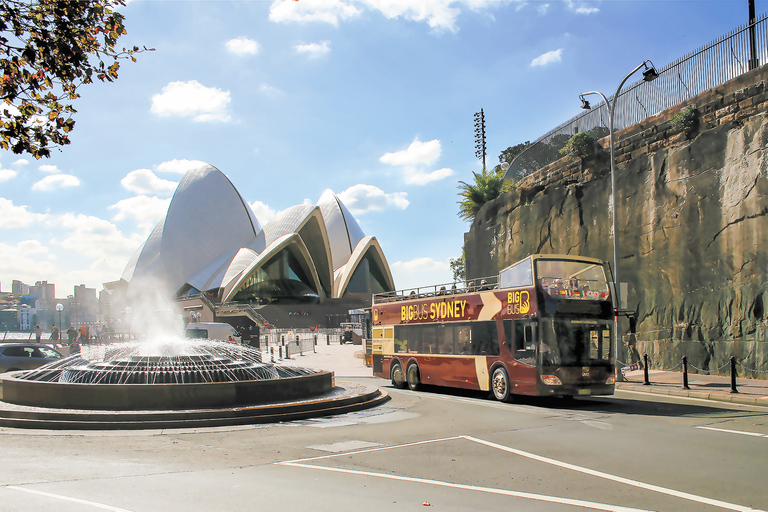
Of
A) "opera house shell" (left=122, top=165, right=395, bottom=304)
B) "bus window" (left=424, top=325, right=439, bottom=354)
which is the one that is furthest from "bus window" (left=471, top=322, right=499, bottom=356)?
"opera house shell" (left=122, top=165, right=395, bottom=304)

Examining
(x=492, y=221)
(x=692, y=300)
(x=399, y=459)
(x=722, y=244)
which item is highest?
(x=492, y=221)

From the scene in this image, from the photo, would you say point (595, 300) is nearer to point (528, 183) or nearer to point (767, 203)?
point (767, 203)

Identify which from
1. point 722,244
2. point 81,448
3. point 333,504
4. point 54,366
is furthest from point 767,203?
point 54,366

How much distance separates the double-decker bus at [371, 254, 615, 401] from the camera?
42.9 ft

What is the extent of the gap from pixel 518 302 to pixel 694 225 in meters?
10.2

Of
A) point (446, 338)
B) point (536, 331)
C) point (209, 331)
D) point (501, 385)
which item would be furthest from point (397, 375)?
point (209, 331)

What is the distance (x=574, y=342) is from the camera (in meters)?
13.3

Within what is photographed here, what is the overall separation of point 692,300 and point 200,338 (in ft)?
62.7

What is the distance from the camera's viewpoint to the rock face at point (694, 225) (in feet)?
58.6

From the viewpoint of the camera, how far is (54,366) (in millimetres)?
16031

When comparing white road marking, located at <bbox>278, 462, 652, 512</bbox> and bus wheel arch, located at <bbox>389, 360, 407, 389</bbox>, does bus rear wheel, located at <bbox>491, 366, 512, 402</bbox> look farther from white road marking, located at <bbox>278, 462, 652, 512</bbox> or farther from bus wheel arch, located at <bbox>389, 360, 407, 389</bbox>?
white road marking, located at <bbox>278, 462, 652, 512</bbox>

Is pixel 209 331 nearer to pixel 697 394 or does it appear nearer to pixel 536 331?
pixel 536 331

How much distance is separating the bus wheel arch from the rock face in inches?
340

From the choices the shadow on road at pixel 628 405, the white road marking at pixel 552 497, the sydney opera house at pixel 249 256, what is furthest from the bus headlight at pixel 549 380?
the sydney opera house at pixel 249 256
